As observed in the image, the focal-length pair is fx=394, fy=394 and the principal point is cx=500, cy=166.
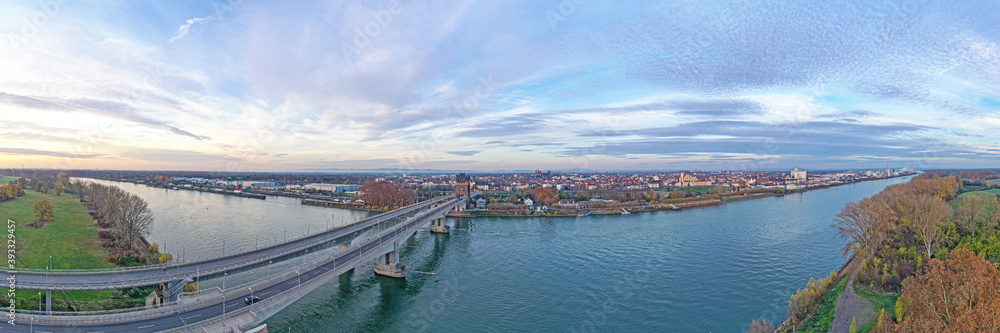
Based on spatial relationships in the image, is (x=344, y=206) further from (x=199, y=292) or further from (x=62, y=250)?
(x=199, y=292)

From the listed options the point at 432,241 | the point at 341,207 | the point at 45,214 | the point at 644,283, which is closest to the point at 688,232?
the point at 644,283

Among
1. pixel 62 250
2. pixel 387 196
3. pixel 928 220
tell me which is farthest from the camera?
pixel 387 196

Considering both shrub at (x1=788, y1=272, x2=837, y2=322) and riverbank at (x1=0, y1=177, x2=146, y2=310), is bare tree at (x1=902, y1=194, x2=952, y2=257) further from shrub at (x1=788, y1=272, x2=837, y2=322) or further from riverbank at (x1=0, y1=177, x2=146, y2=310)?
riverbank at (x1=0, y1=177, x2=146, y2=310)

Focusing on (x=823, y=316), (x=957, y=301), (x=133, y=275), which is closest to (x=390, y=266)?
(x=133, y=275)

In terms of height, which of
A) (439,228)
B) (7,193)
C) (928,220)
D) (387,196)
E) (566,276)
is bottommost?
(566,276)

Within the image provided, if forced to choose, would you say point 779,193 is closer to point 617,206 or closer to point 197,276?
point 617,206
